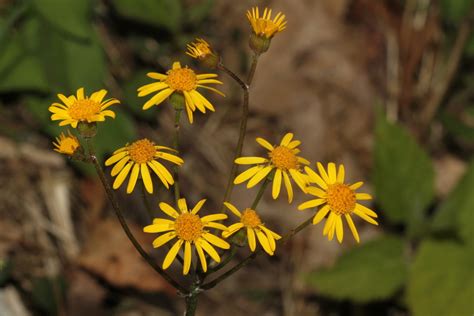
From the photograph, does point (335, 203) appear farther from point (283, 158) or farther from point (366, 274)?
point (366, 274)

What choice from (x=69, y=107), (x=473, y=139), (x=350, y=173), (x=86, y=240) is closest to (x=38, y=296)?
(x=86, y=240)

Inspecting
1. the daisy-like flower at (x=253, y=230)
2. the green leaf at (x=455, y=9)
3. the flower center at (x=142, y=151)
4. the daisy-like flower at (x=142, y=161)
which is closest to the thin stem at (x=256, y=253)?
the daisy-like flower at (x=253, y=230)

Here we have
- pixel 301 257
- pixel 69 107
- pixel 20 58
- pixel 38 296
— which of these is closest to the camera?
pixel 69 107

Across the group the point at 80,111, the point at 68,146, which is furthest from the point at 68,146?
the point at 80,111

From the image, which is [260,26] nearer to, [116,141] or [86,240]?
[116,141]

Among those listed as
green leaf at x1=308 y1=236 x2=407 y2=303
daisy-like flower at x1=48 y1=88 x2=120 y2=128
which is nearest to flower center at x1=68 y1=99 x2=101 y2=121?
daisy-like flower at x1=48 y1=88 x2=120 y2=128

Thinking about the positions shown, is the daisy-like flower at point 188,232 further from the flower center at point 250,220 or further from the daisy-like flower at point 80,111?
the daisy-like flower at point 80,111
